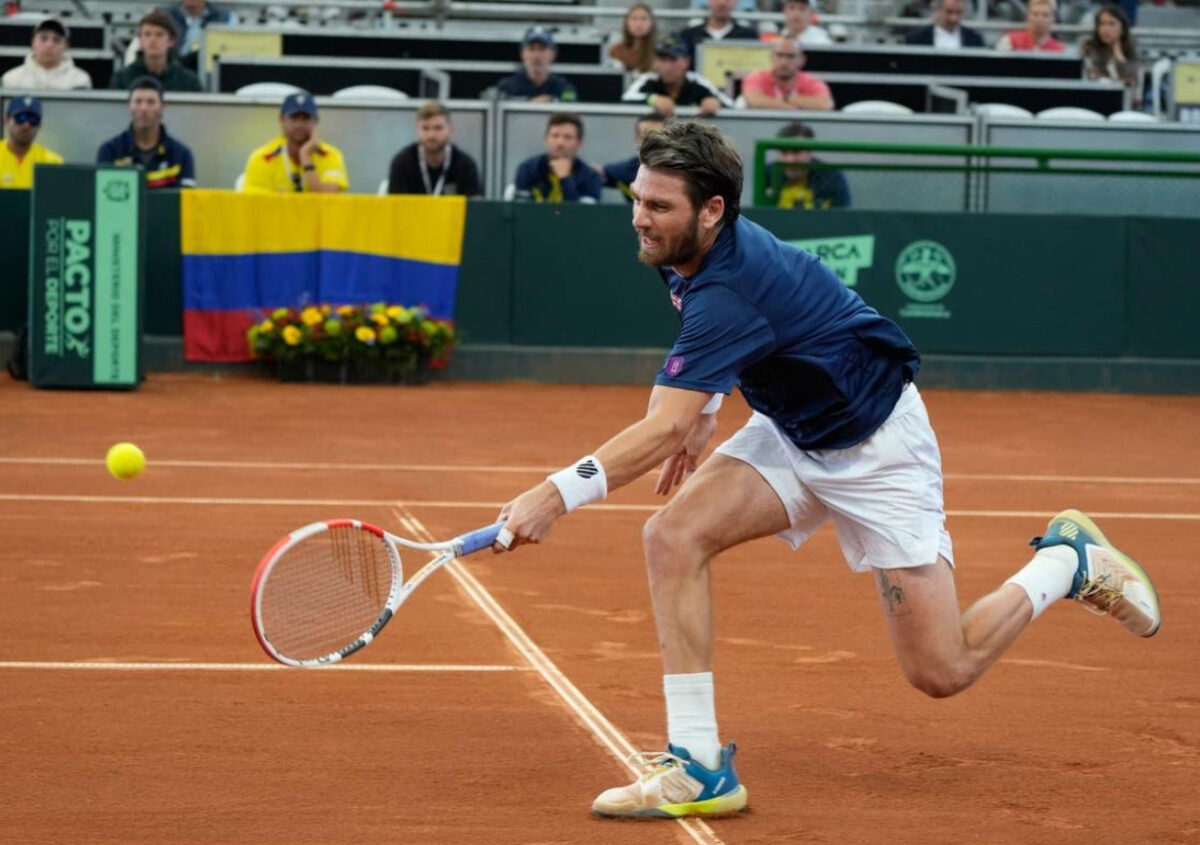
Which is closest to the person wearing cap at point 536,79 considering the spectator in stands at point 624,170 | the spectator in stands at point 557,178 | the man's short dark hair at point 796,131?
the spectator in stands at point 557,178

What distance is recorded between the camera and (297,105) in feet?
47.9

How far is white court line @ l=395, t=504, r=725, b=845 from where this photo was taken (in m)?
4.86

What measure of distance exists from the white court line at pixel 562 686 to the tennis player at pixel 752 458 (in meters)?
0.15

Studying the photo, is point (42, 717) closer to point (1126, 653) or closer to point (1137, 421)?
point (1126, 653)

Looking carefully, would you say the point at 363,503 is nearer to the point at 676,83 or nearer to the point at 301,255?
the point at 301,255

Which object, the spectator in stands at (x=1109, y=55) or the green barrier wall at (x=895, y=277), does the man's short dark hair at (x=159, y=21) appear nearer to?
the green barrier wall at (x=895, y=277)

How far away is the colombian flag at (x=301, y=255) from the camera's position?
15.3 meters

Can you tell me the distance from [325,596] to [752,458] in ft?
3.91

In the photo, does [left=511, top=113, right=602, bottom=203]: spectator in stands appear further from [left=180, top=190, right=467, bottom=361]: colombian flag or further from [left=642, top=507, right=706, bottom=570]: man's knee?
[left=642, top=507, right=706, bottom=570]: man's knee

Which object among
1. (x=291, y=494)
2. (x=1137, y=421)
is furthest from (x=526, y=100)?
(x=291, y=494)

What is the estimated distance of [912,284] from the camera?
16062 millimetres

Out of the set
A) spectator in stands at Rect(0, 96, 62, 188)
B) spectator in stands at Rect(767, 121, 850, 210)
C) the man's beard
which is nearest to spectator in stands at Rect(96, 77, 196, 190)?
spectator in stands at Rect(0, 96, 62, 188)

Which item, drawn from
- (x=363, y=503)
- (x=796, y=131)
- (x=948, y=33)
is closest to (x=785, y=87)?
(x=796, y=131)

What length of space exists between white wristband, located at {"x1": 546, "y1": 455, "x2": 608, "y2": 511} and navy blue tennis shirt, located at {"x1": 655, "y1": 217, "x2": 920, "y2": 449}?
294 millimetres
